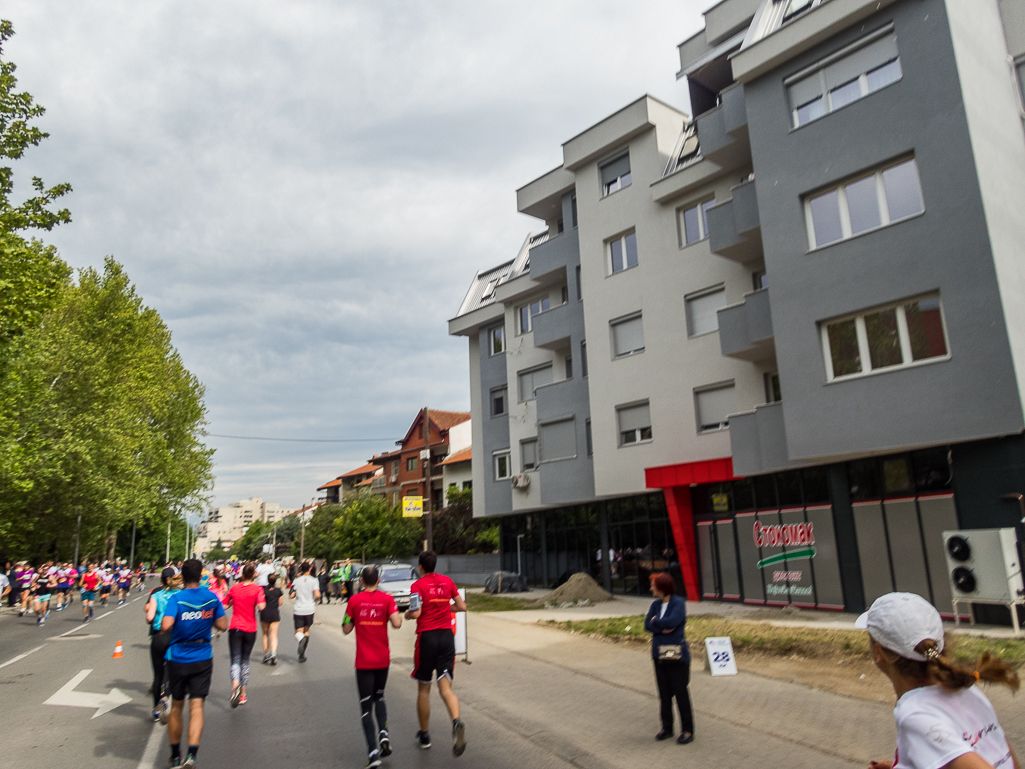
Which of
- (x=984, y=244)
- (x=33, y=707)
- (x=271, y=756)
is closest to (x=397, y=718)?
(x=271, y=756)

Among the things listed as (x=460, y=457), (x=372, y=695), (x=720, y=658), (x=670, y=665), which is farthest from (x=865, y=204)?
(x=460, y=457)

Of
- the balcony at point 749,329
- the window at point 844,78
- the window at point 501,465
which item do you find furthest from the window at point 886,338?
the window at point 501,465

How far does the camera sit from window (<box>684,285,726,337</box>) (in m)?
22.2

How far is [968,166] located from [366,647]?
14908 mm

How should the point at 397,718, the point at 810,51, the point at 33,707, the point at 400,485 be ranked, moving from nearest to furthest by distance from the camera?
the point at 397,718 → the point at 33,707 → the point at 810,51 → the point at 400,485

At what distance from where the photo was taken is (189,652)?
6.89 metres

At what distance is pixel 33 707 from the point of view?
977cm

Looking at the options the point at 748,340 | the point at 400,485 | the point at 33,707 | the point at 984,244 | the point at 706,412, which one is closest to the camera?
the point at 33,707

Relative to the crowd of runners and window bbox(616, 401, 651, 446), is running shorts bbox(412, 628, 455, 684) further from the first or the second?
window bbox(616, 401, 651, 446)

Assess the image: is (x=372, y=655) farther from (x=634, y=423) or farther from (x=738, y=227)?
(x=634, y=423)

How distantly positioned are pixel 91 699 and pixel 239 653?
7.78 ft

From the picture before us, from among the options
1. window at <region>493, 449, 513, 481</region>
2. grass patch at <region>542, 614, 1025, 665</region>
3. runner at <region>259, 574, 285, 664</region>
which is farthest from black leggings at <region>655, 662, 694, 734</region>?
window at <region>493, 449, 513, 481</region>

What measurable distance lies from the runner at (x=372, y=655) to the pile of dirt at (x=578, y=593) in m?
16.8

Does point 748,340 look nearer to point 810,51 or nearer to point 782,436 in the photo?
point 782,436
